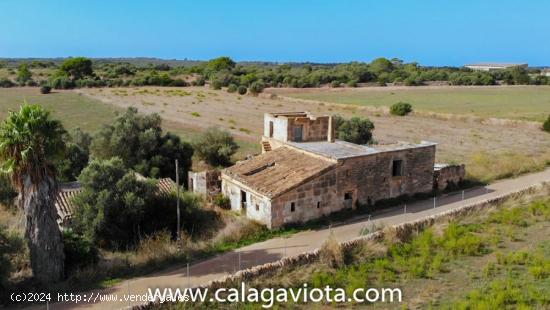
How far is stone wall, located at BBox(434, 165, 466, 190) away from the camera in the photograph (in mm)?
25281

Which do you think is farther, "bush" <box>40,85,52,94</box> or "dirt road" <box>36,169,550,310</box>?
"bush" <box>40,85,52,94</box>

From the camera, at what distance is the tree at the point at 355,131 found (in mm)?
34750

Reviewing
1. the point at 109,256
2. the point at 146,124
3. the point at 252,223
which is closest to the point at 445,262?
the point at 252,223

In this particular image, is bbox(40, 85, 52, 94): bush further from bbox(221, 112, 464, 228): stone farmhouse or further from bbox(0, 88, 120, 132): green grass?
bbox(221, 112, 464, 228): stone farmhouse

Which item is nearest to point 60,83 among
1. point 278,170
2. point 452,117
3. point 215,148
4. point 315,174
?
point 452,117

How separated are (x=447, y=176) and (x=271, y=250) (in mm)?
12308

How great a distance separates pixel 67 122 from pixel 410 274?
39470 millimetres

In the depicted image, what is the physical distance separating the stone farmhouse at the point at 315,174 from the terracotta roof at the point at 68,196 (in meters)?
2.61

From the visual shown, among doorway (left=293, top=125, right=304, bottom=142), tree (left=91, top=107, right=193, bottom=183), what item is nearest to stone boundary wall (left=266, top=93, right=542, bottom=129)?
doorway (left=293, top=125, right=304, bottom=142)

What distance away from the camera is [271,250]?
17.3 metres

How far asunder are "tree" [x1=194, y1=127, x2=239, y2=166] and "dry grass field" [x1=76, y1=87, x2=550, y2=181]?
4062 mm

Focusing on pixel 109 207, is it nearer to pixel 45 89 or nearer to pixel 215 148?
pixel 215 148

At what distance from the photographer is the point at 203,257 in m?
16.6

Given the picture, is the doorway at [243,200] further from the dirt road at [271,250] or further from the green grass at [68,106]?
the green grass at [68,106]
